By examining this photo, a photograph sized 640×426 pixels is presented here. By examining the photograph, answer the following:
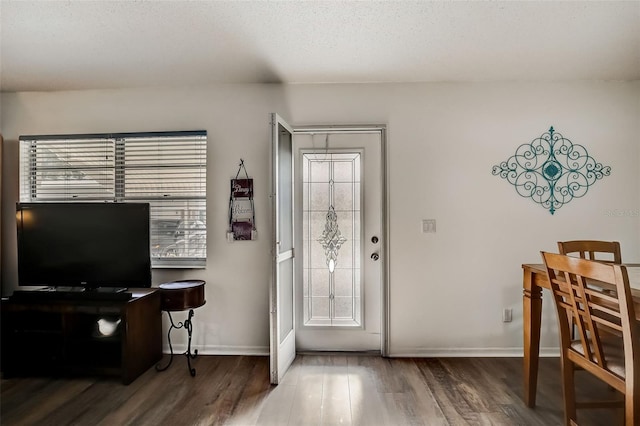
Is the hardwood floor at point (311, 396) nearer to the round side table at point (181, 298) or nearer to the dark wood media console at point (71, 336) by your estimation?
the dark wood media console at point (71, 336)

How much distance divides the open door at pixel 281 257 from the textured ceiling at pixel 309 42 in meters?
0.60

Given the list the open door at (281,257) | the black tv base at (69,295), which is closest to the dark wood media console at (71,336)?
the black tv base at (69,295)

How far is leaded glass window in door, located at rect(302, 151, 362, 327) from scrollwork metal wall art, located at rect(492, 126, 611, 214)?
56.9 inches

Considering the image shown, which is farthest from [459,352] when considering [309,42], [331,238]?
[309,42]

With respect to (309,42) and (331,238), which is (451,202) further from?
(309,42)

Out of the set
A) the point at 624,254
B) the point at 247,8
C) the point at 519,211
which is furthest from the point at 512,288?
the point at 247,8

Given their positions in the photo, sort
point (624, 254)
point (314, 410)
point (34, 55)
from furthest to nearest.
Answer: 1. point (624, 254)
2. point (34, 55)
3. point (314, 410)

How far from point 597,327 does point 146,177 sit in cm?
342

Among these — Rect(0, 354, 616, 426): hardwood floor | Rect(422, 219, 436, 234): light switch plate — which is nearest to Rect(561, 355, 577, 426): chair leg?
Rect(0, 354, 616, 426): hardwood floor

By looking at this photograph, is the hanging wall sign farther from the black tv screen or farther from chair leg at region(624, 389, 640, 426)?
chair leg at region(624, 389, 640, 426)

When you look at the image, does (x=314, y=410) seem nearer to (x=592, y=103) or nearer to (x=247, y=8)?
(x=247, y=8)

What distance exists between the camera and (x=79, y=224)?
2.55 m

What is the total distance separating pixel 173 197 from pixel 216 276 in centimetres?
84

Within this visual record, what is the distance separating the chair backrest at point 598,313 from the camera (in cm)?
132
